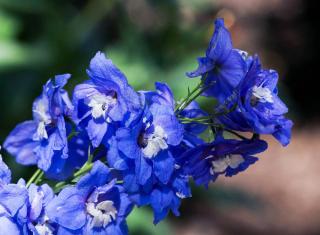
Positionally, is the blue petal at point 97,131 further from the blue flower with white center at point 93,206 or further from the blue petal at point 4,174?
the blue petal at point 4,174

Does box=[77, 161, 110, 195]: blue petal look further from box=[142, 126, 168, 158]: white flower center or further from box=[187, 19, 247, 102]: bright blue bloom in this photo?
box=[187, 19, 247, 102]: bright blue bloom

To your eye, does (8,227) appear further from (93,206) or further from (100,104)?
(100,104)

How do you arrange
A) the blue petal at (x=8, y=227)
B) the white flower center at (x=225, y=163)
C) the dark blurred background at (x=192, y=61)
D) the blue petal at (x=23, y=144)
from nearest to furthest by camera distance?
the blue petal at (x=8, y=227), the white flower center at (x=225, y=163), the blue petal at (x=23, y=144), the dark blurred background at (x=192, y=61)

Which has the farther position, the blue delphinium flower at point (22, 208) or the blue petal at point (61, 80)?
the blue petal at point (61, 80)

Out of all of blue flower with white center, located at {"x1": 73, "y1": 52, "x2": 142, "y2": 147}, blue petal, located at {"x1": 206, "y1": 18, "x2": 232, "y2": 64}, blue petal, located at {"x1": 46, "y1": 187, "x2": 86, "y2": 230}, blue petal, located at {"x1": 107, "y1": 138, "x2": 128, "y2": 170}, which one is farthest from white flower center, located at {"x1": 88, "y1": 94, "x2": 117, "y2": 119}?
blue petal, located at {"x1": 206, "y1": 18, "x2": 232, "y2": 64}

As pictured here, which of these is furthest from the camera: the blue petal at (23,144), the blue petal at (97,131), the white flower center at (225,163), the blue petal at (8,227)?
the blue petal at (23,144)

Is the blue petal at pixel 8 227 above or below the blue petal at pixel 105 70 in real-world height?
below

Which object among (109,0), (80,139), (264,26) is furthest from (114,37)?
(80,139)

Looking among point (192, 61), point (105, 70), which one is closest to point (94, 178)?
point (105, 70)

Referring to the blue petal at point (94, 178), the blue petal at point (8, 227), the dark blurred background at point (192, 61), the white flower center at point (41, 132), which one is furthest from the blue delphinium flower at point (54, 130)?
the dark blurred background at point (192, 61)
